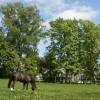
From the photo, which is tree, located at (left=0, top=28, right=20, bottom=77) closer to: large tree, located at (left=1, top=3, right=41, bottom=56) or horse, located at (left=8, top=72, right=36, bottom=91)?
large tree, located at (left=1, top=3, right=41, bottom=56)

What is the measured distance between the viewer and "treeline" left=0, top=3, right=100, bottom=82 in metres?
107

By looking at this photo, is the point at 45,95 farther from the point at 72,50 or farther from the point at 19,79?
the point at 72,50

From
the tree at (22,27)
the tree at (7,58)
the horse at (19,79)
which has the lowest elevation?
the horse at (19,79)

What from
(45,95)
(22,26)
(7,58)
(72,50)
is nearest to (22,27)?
(22,26)

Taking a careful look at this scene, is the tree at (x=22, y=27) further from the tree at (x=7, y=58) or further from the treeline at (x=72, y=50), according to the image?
the treeline at (x=72, y=50)

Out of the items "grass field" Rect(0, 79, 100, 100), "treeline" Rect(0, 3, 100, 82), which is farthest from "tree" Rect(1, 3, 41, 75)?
"grass field" Rect(0, 79, 100, 100)

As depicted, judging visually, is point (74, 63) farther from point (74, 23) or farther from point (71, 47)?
point (74, 23)

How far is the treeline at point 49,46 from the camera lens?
107 metres

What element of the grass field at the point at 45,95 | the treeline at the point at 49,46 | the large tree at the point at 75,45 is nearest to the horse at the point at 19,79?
the grass field at the point at 45,95

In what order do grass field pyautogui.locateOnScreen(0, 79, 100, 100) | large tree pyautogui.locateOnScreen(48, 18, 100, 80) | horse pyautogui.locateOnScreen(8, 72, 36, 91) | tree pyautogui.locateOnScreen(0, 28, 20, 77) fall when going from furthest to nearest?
large tree pyautogui.locateOnScreen(48, 18, 100, 80)
tree pyautogui.locateOnScreen(0, 28, 20, 77)
horse pyautogui.locateOnScreen(8, 72, 36, 91)
grass field pyautogui.locateOnScreen(0, 79, 100, 100)

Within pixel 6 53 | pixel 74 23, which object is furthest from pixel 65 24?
pixel 6 53

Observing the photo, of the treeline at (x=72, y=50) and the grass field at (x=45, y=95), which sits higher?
the treeline at (x=72, y=50)

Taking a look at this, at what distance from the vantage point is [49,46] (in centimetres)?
11488

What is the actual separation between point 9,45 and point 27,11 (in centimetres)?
1009
